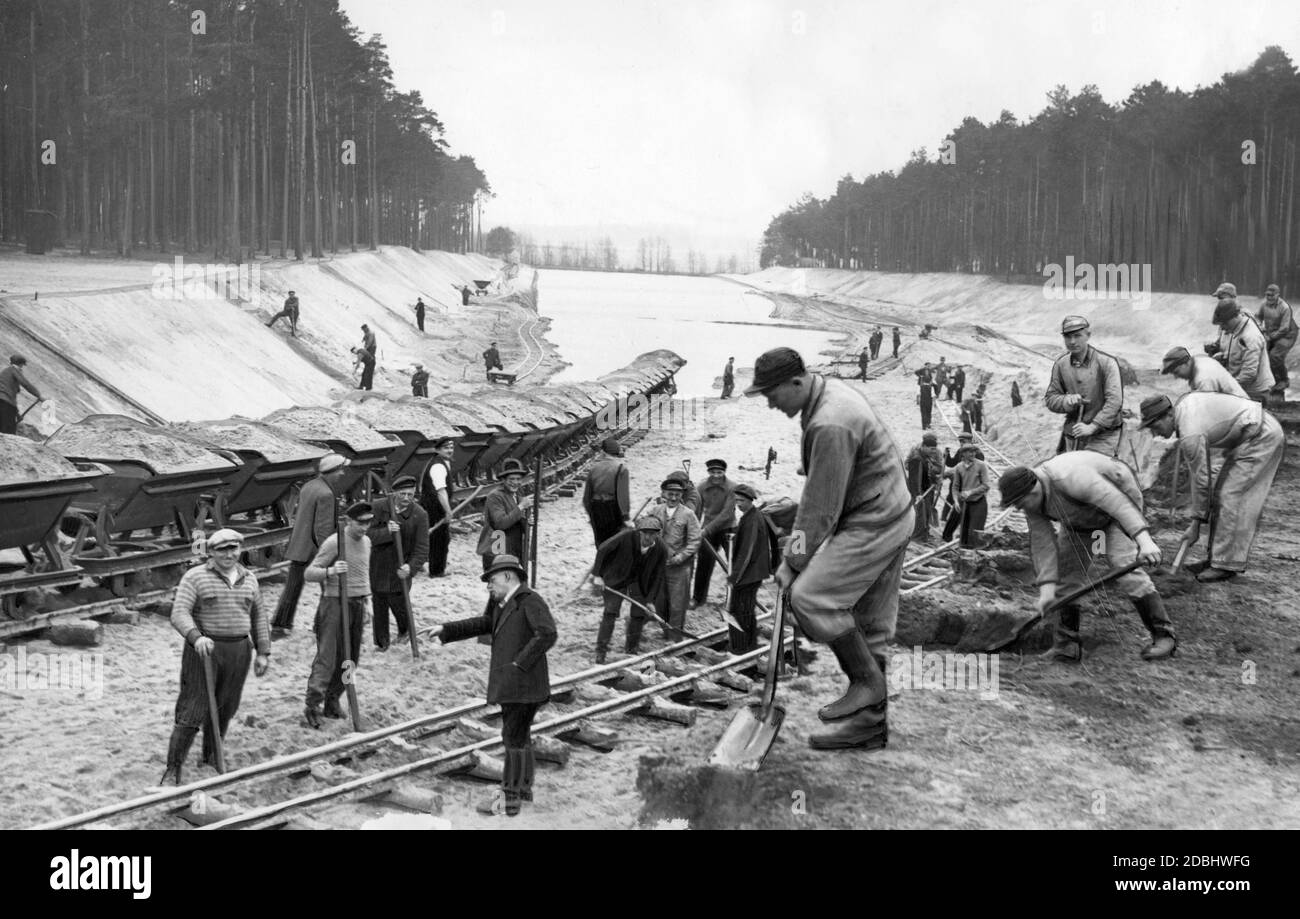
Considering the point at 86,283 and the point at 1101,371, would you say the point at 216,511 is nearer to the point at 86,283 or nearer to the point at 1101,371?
the point at 1101,371

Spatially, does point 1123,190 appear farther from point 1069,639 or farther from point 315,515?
point 1069,639

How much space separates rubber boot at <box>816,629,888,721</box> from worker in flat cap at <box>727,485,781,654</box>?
4502mm

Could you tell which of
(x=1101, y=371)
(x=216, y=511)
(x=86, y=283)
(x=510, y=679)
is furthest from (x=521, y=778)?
(x=86, y=283)

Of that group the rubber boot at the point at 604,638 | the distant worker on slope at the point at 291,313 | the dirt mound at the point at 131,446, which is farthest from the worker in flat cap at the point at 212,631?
the distant worker on slope at the point at 291,313

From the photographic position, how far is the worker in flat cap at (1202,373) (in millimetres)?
9812

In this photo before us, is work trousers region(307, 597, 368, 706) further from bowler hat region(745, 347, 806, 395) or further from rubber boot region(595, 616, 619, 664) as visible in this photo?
bowler hat region(745, 347, 806, 395)

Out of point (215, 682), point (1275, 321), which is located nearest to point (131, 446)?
point (215, 682)

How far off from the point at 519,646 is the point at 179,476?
797 centimetres

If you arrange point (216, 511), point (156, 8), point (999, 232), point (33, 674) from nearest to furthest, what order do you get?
point (33, 674)
point (216, 511)
point (156, 8)
point (999, 232)

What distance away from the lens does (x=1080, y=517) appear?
25.5ft

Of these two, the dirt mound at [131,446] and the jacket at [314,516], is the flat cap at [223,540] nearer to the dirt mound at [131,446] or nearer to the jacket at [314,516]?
the jacket at [314,516]

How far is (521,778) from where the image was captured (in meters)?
7.08

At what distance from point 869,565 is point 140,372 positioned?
2716cm

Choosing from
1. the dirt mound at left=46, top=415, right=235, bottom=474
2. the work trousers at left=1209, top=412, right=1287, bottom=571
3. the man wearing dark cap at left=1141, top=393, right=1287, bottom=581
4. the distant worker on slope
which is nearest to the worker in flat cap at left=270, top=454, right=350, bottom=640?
the dirt mound at left=46, top=415, right=235, bottom=474
